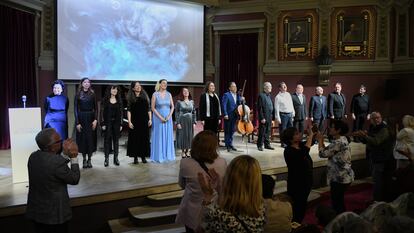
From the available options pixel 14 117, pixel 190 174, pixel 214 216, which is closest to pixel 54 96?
pixel 14 117

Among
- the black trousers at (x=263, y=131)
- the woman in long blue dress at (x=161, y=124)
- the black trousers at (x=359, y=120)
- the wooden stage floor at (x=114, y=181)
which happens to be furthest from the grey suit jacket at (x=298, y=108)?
the woman in long blue dress at (x=161, y=124)

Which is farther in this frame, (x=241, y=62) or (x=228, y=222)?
(x=241, y=62)

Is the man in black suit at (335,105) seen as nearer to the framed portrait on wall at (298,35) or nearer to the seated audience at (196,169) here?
the framed portrait on wall at (298,35)

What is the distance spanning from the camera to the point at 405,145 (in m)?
5.01

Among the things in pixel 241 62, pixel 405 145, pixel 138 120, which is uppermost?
pixel 241 62

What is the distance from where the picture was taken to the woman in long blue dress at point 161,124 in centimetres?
641

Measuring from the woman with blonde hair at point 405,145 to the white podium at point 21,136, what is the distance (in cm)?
444

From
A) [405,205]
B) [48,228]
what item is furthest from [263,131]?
[48,228]

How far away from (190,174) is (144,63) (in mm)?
6051

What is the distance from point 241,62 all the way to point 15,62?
5.68m

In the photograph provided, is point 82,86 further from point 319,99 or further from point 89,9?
point 319,99

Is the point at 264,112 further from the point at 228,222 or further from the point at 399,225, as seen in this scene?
the point at 228,222

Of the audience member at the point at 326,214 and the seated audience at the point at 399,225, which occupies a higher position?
the seated audience at the point at 399,225

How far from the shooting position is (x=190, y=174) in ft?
9.41
